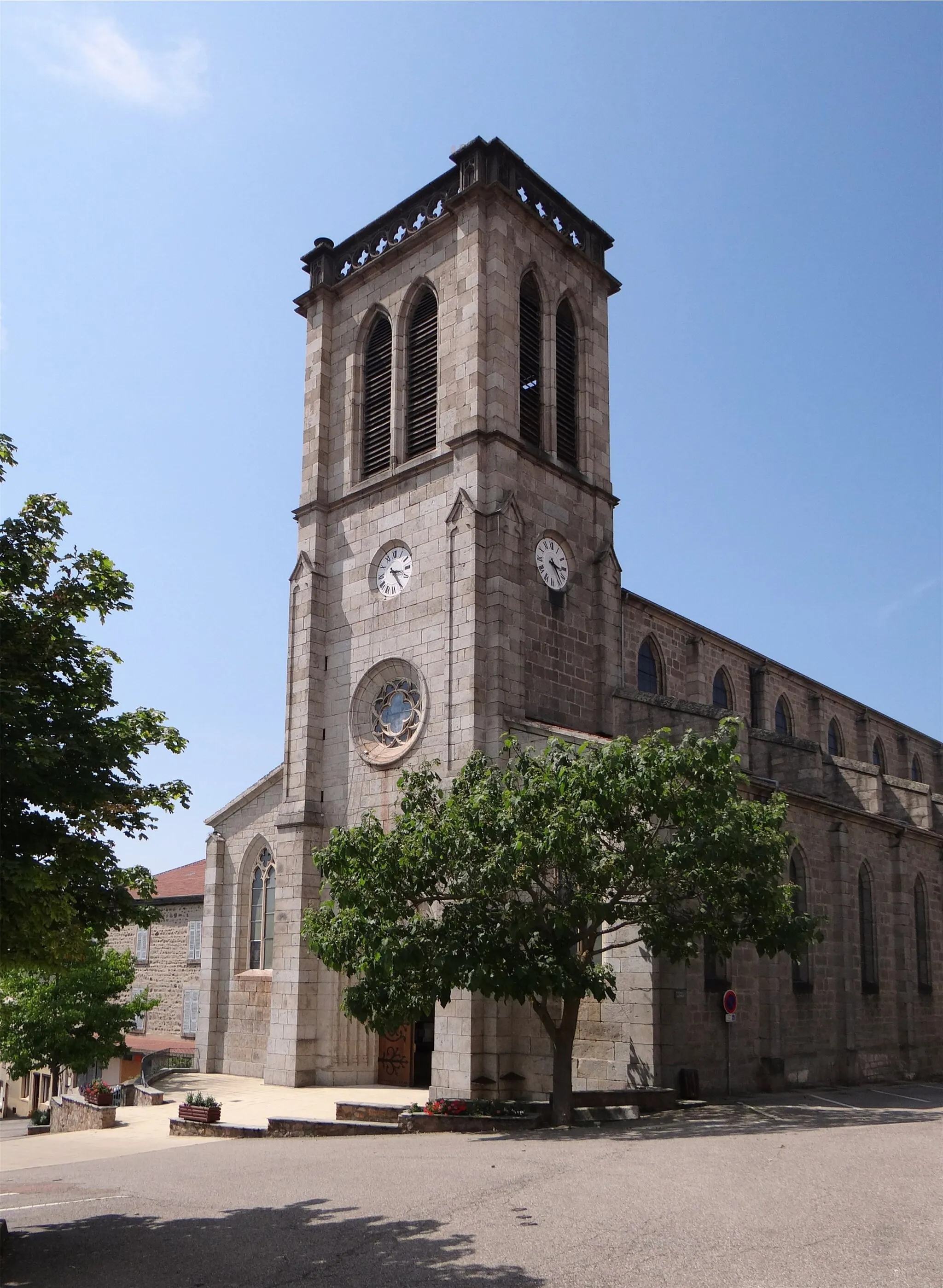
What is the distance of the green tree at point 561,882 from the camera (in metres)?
16.3

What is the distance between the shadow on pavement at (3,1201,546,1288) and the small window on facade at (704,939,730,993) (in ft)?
36.8

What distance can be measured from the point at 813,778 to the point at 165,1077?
57.0ft

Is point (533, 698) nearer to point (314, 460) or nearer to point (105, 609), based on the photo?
point (314, 460)

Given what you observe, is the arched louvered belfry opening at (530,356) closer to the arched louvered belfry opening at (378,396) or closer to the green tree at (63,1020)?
the arched louvered belfry opening at (378,396)

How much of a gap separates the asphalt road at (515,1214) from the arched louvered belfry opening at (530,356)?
15.8 meters

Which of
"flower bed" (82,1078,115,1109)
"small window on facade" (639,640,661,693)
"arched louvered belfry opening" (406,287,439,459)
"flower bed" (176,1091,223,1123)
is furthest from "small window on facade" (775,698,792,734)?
"flower bed" (82,1078,115,1109)

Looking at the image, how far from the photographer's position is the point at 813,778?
26594mm

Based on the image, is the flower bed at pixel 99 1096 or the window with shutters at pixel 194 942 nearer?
the flower bed at pixel 99 1096

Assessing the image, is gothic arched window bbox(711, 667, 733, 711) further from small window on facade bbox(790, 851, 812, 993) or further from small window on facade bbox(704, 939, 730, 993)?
small window on facade bbox(704, 939, 730, 993)

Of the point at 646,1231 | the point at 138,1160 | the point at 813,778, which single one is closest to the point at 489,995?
the point at 138,1160

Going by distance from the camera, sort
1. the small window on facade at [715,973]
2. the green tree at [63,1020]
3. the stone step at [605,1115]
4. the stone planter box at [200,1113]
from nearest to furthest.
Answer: the stone step at [605,1115] → the stone planter box at [200,1113] → the small window on facade at [715,973] → the green tree at [63,1020]

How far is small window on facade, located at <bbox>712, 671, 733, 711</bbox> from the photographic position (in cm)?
3159

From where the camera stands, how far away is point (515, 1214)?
33.6ft

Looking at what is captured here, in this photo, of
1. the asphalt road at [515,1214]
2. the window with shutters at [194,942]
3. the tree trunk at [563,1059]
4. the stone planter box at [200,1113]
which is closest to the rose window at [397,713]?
the tree trunk at [563,1059]
